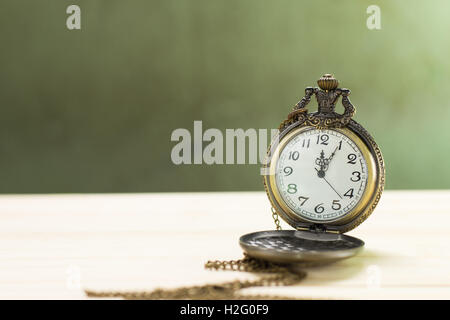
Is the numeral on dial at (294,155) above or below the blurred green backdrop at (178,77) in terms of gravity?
below

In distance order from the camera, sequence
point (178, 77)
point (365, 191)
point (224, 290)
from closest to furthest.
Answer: point (224, 290) < point (365, 191) < point (178, 77)

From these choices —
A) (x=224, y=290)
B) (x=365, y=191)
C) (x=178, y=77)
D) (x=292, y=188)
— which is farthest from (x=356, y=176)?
(x=178, y=77)

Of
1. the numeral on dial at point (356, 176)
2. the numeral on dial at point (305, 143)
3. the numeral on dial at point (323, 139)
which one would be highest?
the numeral on dial at point (323, 139)

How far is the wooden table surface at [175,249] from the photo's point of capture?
862 mm

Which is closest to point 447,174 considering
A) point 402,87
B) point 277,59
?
Answer: point 402,87

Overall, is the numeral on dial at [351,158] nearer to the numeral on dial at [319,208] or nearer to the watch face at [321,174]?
the watch face at [321,174]

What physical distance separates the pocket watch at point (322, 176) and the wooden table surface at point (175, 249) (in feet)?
0.28

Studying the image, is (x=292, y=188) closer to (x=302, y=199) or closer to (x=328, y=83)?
(x=302, y=199)

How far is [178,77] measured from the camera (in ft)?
8.63

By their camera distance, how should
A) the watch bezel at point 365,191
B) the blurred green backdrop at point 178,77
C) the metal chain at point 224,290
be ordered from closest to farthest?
1. the metal chain at point 224,290
2. the watch bezel at point 365,191
3. the blurred green backdrop at point 178,77

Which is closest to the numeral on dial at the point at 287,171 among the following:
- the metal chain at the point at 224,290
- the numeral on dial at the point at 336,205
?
the numeral on dial at the point at 336,205

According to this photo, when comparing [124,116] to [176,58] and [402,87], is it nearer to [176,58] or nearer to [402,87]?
[176,58]

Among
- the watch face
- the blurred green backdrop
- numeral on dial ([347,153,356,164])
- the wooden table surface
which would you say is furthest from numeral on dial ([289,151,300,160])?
the blurred green backdrop

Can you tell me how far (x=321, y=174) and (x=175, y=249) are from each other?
38 centimetres
